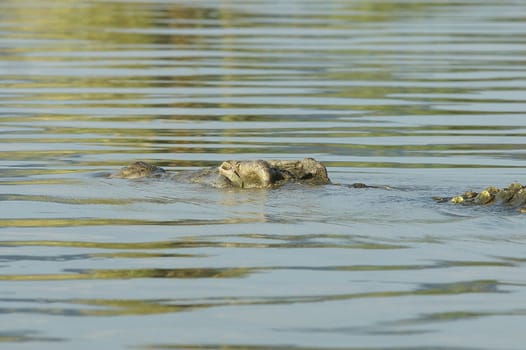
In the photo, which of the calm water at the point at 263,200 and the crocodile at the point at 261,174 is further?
the crocodile at the point at 261,174

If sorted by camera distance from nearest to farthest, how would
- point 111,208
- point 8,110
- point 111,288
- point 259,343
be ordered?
point 259,343
point 111,288
point 111,208
point 8,110

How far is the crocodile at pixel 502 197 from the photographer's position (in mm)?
12133

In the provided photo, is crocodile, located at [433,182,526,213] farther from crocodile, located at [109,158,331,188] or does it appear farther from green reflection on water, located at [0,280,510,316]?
green reflection on water, located at [0,280,510,316]

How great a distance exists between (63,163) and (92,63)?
11.7 metres

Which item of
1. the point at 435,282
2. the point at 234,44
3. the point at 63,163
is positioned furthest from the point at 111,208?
the point at 234,44

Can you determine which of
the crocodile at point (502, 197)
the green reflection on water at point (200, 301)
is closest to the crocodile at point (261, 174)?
the crocodile at point (502, 197)

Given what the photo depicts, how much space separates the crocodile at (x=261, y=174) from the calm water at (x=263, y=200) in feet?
0.65

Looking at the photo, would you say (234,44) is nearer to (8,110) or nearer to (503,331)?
(8,110)

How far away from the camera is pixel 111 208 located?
1312cm

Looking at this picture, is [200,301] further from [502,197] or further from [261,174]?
[261,174]

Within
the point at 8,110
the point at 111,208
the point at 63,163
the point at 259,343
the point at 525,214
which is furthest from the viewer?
the point at 8,110

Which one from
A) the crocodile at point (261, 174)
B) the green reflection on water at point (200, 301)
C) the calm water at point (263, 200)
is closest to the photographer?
the calm water at point (263, 200)

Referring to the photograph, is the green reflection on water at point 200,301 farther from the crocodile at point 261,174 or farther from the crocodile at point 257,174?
the crocodile at point 261,174

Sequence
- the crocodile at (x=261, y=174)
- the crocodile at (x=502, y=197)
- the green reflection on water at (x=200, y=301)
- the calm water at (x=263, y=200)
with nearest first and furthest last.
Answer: the calm water at (x=263, y=200) < the green reflection on water at (x=200, y=301) < the crocodile at (x=502, y=197) < the crocodile at (x=261, y=174)
